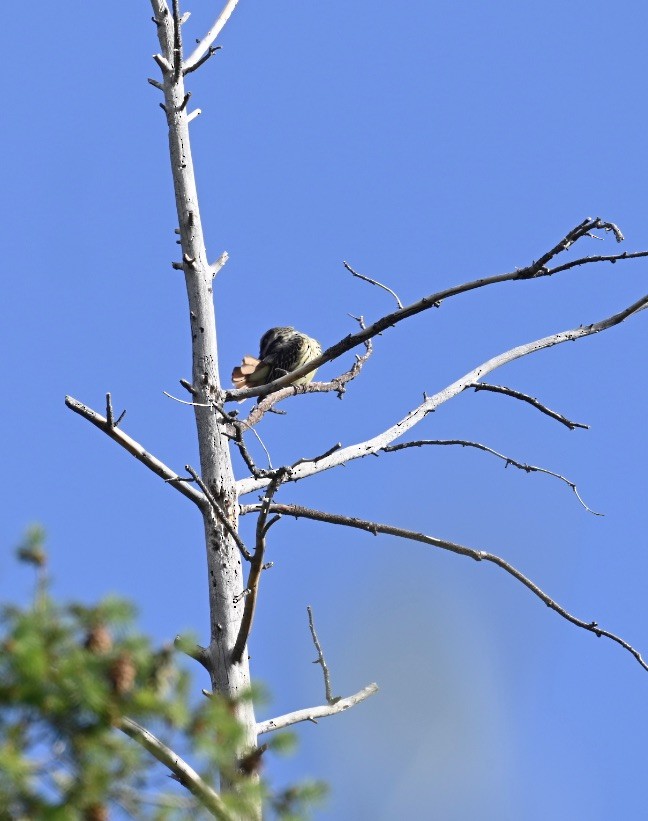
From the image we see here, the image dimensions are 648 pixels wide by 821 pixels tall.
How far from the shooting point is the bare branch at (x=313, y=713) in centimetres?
479

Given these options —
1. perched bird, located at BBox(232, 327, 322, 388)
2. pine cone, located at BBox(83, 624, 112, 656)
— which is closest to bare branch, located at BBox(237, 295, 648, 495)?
perched bird, located at BBox(232, 327, 322, 388)

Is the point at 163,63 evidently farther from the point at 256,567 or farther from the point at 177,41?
the point at 256,567

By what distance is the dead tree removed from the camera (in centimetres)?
471

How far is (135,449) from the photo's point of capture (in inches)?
199

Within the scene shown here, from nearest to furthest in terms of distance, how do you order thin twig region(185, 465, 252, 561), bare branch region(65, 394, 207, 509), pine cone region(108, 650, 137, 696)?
1. pine cone region(108, 650, 137, 696)
2. thin twig region(185, 465, 252, 561)
3. bare branch region(65, 394, 207, 509)

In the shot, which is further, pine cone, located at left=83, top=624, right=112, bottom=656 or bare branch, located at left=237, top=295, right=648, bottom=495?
bare branch, located at left=237, top=295, right=648, bottom=495

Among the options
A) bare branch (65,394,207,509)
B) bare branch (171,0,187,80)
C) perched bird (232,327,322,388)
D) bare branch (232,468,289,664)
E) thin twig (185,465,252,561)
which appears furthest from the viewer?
perched bird (232,327,322,388)

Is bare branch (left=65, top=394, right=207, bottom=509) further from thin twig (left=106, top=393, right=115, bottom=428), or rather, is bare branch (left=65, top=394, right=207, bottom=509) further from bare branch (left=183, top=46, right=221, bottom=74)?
bare branch (left=183, top=46, right=221, bottom=74)

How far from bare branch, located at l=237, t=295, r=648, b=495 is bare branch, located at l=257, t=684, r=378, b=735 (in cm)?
101

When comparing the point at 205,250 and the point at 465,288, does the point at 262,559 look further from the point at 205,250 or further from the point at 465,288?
the point at 205,250

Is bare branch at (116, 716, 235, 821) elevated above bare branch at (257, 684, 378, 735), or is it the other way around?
bare branch at (257, 684, 378, 735)

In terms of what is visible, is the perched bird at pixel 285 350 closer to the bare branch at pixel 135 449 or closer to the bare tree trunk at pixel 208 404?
the bare tree trunk at pixel 208 404

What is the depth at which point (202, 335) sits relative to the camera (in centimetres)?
545

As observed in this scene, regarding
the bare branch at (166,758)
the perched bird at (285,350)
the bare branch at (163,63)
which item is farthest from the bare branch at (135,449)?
the perched bird at (285,350)
